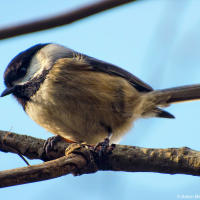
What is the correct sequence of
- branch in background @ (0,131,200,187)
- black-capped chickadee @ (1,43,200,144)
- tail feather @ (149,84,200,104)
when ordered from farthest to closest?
→ black-capped chickadee @ (1,43,200,144), tail feather @ (149,84,200,104), branch in background @ (0,131,200,187)

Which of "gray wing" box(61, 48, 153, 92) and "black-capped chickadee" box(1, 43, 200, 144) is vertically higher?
"gray wing" box(61, 48, 153, 92)

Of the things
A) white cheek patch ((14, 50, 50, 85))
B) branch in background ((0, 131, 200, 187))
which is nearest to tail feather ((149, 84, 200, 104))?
branch in background ((0, 131, 200, 187))

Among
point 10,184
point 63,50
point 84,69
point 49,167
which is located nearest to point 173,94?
point 84,69

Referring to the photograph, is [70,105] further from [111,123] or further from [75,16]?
[75,16]

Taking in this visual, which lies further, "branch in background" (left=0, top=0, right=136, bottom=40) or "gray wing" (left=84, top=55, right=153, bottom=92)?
"gray wing" (left=84, top=55, right=153, bottom=92)

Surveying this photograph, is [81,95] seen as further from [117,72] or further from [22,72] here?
[22,72]

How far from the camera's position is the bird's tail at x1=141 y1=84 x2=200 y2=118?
2340mm

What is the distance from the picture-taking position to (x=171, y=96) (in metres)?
2.48

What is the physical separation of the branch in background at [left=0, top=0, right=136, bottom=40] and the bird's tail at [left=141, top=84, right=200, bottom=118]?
5.44 feet

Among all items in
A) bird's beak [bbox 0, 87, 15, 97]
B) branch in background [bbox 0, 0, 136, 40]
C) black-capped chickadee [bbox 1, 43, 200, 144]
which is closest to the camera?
branch in background [bbox 0, 0, 136, 40]

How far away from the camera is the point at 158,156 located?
1.61 metres

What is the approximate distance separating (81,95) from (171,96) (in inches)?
28.3

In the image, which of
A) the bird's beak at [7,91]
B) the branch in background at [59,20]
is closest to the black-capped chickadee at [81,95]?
the bird's beak at [7,91]

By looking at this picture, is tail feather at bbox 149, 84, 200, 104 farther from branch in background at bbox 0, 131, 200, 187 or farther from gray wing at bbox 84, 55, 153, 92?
branch in background at bbox 0, 131, 200, 187
